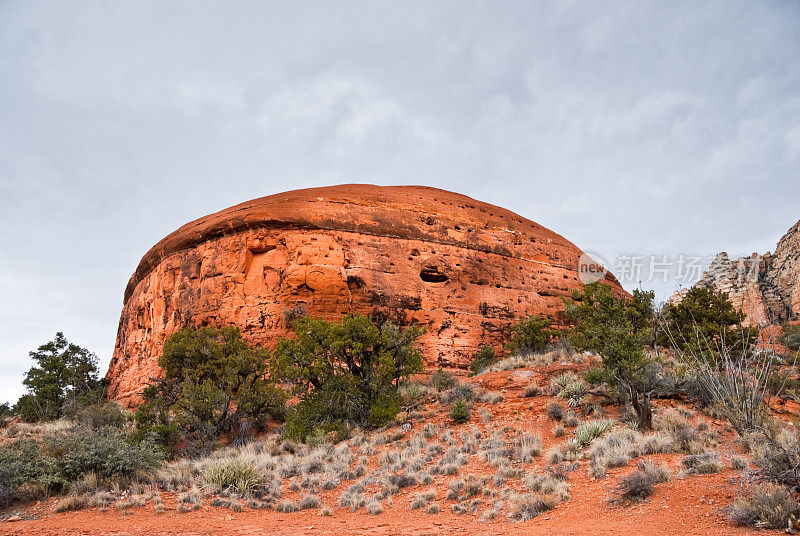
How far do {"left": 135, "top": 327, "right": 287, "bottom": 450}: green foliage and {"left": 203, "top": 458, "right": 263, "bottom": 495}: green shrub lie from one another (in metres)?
4.99

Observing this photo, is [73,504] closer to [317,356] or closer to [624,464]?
[317,356]

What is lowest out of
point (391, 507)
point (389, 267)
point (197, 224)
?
point (391, 507)

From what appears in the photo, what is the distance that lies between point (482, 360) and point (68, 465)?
1645 cm

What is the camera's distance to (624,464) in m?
7.94

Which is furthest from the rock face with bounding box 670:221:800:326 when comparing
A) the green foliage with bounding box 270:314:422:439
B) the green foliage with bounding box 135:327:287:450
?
the green foliage with bounding box 135:327:287:450

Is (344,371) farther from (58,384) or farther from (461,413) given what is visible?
(58,384)

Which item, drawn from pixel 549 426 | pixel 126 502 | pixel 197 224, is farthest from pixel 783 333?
pixel 197 224

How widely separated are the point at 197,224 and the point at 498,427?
20.8 metres

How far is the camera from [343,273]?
22297 millimetres

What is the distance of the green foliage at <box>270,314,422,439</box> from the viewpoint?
45.9 feet

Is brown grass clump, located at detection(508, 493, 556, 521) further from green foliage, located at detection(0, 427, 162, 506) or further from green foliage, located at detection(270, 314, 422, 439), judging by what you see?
green foliage, located at detection(0, 427, 162, 506)

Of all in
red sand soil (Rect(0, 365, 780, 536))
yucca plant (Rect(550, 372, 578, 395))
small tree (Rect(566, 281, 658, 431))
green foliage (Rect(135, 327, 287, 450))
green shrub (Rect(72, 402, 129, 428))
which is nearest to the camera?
red sand soil (Rect(0, 365, 780, 536))

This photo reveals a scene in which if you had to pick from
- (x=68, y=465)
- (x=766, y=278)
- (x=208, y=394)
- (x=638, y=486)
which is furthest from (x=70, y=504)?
(x=766, y=278)

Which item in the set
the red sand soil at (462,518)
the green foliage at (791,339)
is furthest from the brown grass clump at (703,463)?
the green foliage at (791,339)
